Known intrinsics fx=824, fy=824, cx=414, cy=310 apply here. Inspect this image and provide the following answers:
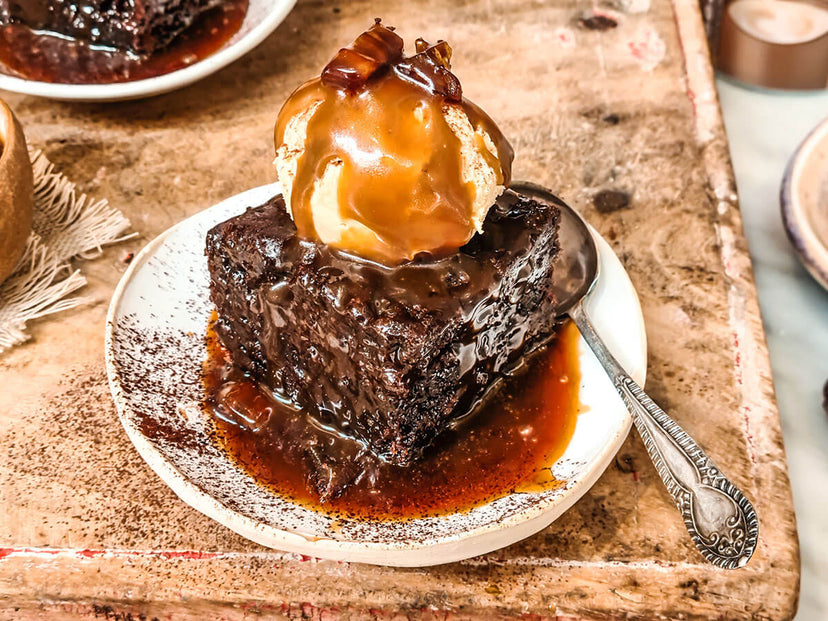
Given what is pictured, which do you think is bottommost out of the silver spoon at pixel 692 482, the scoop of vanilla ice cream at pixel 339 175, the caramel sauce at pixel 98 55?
the silver spoon at pixel 692 482

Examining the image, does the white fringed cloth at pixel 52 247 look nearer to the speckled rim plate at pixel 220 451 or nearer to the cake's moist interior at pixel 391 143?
the speckled rim plate at pixel 220 451

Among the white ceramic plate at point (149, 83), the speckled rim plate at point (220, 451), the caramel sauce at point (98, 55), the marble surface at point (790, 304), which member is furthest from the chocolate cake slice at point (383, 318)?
the caramel sauce at point (98, 55)

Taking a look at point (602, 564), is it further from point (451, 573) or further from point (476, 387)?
point (476, 387)

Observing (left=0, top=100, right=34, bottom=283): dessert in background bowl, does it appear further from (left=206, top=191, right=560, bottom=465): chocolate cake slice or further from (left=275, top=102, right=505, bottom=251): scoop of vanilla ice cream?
(left=275, top=102, right=505, bottom=251): scoop of vanilla ice cream

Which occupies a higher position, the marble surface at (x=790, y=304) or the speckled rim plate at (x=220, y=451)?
the speckled rim plate at (x=220, y=451)

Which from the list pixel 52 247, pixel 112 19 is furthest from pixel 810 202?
pixel 112 19

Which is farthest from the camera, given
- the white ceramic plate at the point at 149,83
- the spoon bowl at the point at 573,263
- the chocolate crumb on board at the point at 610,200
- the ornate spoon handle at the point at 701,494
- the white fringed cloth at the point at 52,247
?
the white ceramic plate at the point at 149,83

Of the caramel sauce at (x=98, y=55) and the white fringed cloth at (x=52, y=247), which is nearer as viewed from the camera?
the white fringed cloth at (x=52, y=247)
